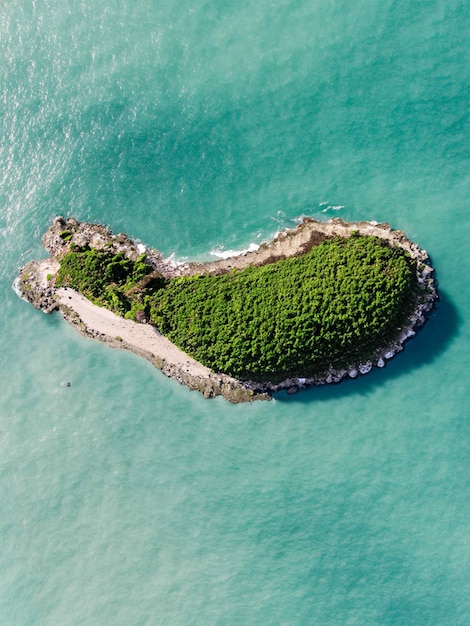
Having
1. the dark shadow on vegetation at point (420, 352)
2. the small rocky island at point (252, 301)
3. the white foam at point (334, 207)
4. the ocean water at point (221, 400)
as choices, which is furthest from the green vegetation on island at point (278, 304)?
the ocean water at point (221, 400)

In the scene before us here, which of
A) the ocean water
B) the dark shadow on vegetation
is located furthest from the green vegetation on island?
the ocean water

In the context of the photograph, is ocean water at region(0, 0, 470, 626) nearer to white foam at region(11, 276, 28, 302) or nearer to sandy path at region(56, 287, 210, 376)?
white foam at region(11, 276, 28, 302)

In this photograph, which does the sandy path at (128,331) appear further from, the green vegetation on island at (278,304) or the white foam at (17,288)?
the white foam at (17,288)

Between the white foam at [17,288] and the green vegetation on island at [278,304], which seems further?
the white foam at [17,288]

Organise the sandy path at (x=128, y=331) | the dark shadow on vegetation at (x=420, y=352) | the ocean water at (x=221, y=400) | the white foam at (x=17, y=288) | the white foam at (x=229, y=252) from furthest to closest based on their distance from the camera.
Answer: the white foam at (x=17, y=288)
the white foam at (x=229, y=252)
the sandy path at (x=128, y=331)
the dark shadow on vegetation at (x=420, y=352)
the ocean water at (x=221, y=400)

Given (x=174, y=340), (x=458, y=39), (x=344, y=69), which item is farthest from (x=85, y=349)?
(x=458, y=39)

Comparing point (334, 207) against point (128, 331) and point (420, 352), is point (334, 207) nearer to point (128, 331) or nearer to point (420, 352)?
point (420, 352)

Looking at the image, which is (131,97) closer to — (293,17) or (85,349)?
(293,17)

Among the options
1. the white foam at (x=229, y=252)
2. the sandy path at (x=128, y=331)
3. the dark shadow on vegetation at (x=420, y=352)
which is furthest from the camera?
the white foam at (x=229, y=252)

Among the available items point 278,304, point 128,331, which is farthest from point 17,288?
point 278,304
